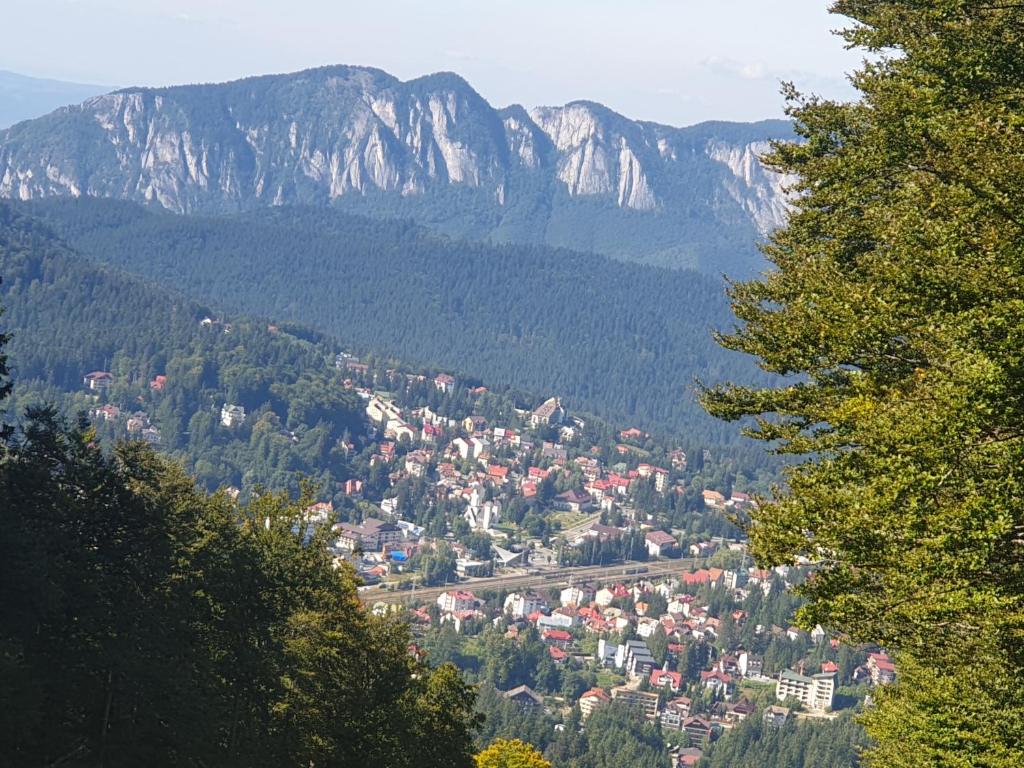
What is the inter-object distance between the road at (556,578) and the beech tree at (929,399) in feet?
335

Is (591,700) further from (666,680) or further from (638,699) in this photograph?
(666,680)

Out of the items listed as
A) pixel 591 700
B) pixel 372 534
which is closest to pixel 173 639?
pixel 591 700

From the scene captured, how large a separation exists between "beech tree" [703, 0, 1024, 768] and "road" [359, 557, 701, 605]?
335 feet

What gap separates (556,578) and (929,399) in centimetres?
13462

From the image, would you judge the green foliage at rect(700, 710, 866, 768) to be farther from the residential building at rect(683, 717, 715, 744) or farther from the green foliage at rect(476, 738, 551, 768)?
the green foliage at rect(476, 738, 551, 768)

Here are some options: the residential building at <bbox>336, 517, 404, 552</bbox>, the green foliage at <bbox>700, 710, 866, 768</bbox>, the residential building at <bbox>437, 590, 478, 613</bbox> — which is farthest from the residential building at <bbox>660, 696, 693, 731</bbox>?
the residential building at <bbox>336, 517, 404, 552</bbox>

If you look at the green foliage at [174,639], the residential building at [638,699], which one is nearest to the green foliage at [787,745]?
the residential building at [638,699]

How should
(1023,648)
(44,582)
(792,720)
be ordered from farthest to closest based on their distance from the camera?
1. (792,720)
2. (44,582)
3. (1023,648)

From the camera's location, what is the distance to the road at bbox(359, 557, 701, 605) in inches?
4918

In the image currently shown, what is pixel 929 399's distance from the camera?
1193cm

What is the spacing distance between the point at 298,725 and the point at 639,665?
298 feet

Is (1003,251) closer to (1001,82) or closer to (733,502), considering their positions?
(1001,82)

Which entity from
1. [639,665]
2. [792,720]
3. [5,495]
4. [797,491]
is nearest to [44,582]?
[5,495]

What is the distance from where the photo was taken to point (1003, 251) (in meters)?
11.4
